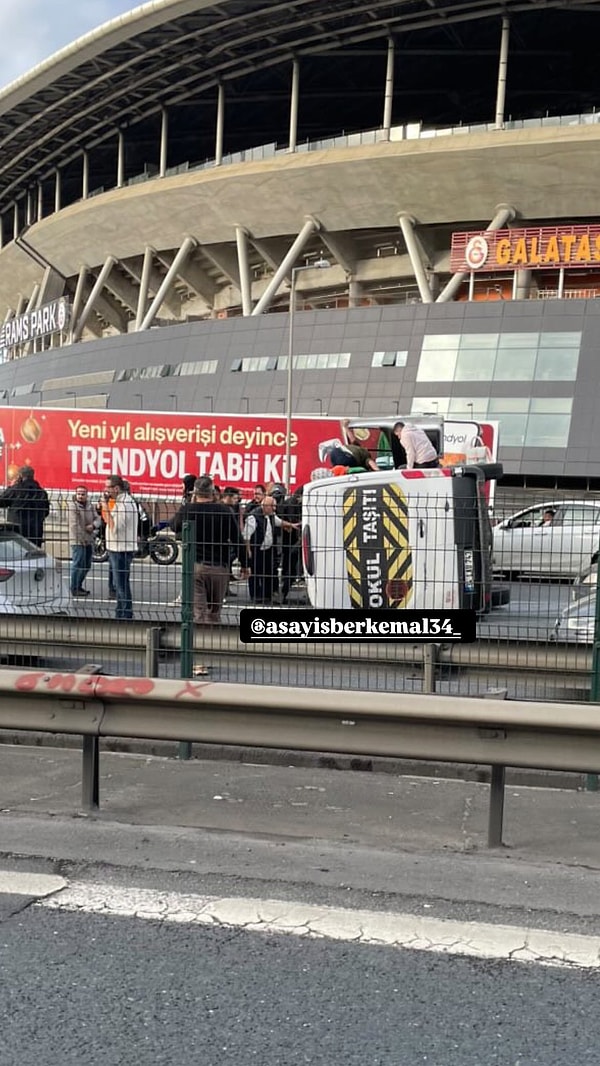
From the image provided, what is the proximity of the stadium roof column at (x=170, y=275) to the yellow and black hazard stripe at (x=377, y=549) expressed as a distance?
43.5m

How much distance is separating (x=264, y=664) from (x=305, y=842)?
1969mm

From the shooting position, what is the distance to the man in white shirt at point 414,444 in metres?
18.7

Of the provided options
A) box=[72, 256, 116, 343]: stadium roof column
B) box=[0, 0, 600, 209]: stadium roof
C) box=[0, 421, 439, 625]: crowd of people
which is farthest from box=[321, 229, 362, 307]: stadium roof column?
box=[0, 421, 439, 625]: crowd of people

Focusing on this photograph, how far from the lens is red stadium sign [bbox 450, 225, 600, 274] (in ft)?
129

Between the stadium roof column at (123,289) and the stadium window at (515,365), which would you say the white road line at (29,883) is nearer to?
the stadium window at (515,365)

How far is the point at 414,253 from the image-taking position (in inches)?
1710

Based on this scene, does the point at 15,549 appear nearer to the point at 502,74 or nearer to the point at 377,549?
the point at 377,549

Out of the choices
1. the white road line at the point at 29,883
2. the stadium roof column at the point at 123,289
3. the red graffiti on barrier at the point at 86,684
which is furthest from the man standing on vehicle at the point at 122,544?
the stadium roof column at the point at 123,289

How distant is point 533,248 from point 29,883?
40.3m

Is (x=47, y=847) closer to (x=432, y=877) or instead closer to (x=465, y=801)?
(x=432, y=877)

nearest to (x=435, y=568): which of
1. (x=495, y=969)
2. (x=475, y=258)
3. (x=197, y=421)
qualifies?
(x=495, y=969)

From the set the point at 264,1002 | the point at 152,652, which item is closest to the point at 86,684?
the point at 152,652

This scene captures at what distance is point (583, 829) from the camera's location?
4934mm

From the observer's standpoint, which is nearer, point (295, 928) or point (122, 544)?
point (295, 928)
